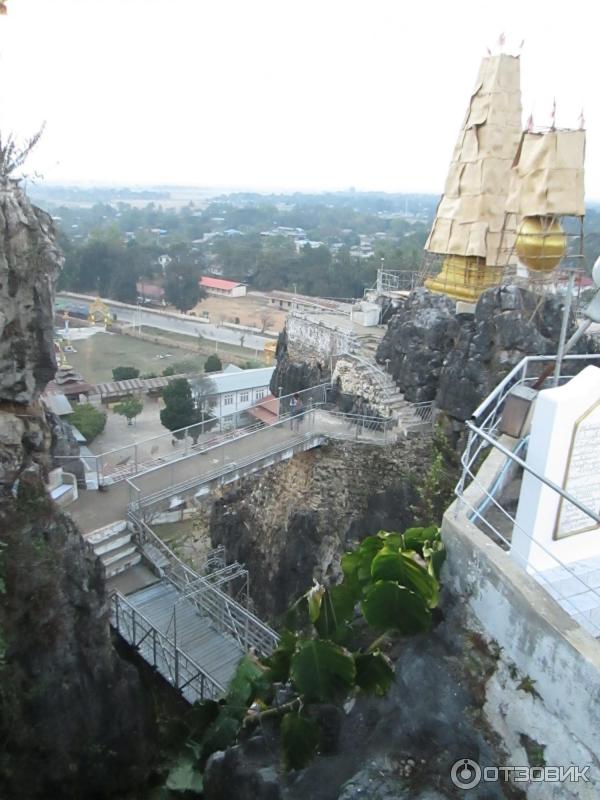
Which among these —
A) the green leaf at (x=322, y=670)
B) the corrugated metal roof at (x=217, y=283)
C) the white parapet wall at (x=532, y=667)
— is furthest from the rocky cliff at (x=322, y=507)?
the corrugated metal roof at (x=217, y=283)

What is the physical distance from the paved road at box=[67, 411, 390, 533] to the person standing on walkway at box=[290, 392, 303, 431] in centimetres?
10

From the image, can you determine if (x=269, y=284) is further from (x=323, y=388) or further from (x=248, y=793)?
(x=248, y=793)

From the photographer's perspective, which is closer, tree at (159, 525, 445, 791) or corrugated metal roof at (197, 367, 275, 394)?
tree at (159, 525, 445, 791)

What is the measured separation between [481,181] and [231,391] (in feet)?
58.3

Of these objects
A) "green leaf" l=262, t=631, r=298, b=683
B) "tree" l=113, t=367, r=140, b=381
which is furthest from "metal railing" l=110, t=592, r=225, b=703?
"tree" l=113, t=367, r=140, b=381

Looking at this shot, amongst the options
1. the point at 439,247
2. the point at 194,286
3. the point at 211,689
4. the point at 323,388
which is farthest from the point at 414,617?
the point at 194,286

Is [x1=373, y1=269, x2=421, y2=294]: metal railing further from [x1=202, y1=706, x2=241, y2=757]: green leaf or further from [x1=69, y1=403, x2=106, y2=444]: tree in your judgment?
[x1=202, y1=706, x2=241, y2=757]: green leaf

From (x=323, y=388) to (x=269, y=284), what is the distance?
5189cm

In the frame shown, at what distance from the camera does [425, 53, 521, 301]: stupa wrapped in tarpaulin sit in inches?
536

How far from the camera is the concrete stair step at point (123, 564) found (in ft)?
31.1

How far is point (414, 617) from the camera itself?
14.2ft

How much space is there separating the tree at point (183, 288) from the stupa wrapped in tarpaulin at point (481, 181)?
46337 mm

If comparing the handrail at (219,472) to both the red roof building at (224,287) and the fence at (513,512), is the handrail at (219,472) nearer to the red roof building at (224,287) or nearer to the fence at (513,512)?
the fence at (513,512)

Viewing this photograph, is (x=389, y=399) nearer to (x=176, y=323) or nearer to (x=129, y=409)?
(x=129, y=409)
